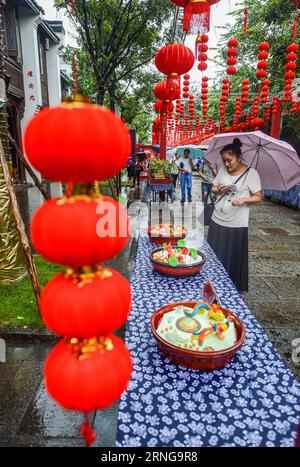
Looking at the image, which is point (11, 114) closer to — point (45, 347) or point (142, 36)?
point (142, 36)

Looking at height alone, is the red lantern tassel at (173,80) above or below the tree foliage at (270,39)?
below

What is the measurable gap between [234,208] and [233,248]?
520 millimetres

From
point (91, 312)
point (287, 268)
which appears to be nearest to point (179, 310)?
point (91, 312)

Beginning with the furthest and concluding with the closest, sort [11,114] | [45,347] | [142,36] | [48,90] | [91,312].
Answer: [48,90] → [11,114] → [142,36] → [45,347] → [91,312]

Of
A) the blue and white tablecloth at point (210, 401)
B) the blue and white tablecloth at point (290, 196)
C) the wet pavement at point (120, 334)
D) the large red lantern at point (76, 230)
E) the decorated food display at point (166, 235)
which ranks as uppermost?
the large red lantern at point (76, 230)

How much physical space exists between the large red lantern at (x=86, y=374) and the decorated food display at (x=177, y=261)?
60.7 inches

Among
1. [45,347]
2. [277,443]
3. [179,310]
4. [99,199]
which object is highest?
[99,199]

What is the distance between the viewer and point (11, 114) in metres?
14.4

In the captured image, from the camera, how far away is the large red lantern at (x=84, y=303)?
3.22 ft

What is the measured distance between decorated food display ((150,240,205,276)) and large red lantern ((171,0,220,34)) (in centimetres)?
252

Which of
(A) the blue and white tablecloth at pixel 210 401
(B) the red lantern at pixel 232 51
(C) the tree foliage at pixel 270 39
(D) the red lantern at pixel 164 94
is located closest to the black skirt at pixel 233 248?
Result: (A) the blue and white tablecloth at pixel 210 401

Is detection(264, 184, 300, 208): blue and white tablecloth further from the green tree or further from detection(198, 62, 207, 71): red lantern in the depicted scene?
the green tree

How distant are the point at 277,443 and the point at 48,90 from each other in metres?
21.5

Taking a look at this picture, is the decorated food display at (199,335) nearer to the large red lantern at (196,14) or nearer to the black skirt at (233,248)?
the black skirt at (233,248)
